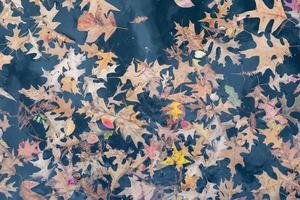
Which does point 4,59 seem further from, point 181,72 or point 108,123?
point 181,72

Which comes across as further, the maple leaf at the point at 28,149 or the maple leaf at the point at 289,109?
the maple leaf at the point at 28,149

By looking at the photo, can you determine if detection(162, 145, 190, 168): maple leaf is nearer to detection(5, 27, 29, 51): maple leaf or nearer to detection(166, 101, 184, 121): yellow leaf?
detection(166, 101, 184, 121): yellow leaf

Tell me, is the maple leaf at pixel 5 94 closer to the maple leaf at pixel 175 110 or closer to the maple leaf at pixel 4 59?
the maple leaf at pixel 4 59

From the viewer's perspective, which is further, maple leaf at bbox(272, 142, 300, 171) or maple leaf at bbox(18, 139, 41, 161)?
maple leaf at bbox(18, 139, 41, 161)

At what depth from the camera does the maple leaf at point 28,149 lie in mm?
1675

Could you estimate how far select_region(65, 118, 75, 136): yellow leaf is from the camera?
1.66 meters

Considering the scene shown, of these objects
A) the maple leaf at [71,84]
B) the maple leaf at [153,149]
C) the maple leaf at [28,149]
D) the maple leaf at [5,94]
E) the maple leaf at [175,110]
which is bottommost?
the maple leaf at [28,149]

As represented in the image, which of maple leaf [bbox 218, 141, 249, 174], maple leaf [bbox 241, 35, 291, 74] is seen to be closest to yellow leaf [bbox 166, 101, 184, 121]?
maple leaf [bbox 218, 141, 249, 174]

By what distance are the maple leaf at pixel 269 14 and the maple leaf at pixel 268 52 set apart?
0.05 metres

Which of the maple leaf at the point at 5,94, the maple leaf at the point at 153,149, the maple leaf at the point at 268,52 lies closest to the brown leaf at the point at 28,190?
the maple leaf at the point at 5,94

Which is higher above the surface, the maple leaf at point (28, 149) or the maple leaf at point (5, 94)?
the maple leaf at point (5, 94)

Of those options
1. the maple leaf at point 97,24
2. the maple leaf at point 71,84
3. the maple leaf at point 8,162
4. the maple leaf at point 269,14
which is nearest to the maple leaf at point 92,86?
the maple leaf at point 71,84

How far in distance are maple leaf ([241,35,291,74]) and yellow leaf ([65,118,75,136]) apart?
0.78 meters

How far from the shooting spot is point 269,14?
154cm
